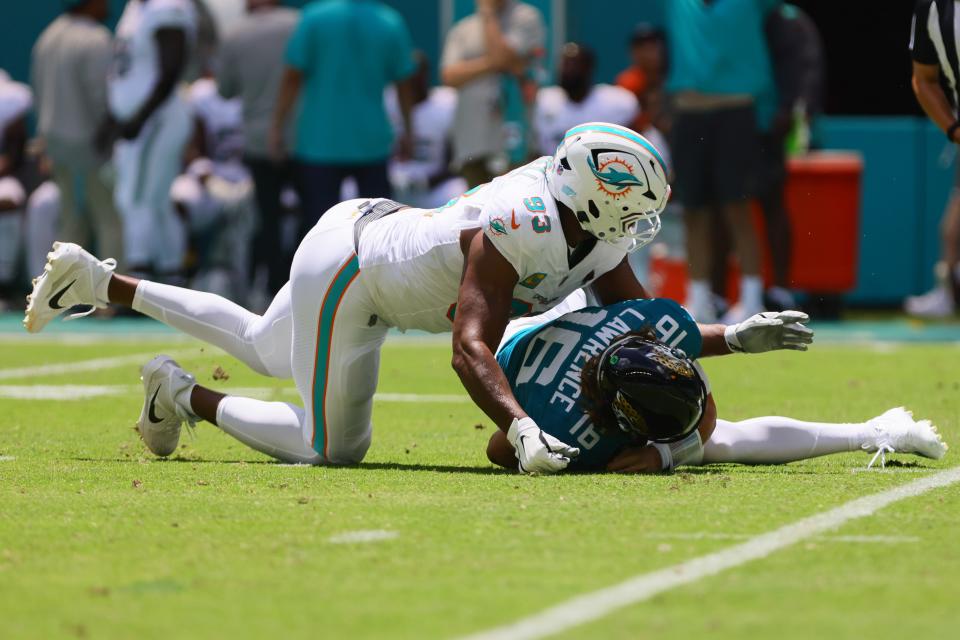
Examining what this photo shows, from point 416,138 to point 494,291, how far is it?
966cm

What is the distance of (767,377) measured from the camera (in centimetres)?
980

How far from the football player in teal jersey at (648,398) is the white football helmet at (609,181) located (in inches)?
13.4

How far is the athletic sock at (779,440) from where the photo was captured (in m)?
6.14

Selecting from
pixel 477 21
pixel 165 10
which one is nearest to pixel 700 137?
pixel 477 21

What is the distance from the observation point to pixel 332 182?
1257 centimetres

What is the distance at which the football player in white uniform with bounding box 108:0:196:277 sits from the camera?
12.8 meters

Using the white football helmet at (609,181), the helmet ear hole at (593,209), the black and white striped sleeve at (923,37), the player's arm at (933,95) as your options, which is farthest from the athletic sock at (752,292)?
the helmet ear hole at (593,209)

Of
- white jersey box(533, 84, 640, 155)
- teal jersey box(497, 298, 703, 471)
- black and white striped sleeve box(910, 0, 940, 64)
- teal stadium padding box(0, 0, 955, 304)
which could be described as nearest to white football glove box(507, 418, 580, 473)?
teal jersey box(497, 298, 703, 471)

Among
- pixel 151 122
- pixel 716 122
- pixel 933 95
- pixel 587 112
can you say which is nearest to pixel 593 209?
pixel 933 95

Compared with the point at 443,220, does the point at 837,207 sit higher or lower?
lower

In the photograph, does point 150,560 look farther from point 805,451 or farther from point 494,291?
point 805,451

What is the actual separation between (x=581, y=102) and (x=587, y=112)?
10 cm

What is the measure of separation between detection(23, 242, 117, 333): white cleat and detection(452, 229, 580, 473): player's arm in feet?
5.26

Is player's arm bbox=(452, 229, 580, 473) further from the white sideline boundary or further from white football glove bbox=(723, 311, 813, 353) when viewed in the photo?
the white sideline boundary
